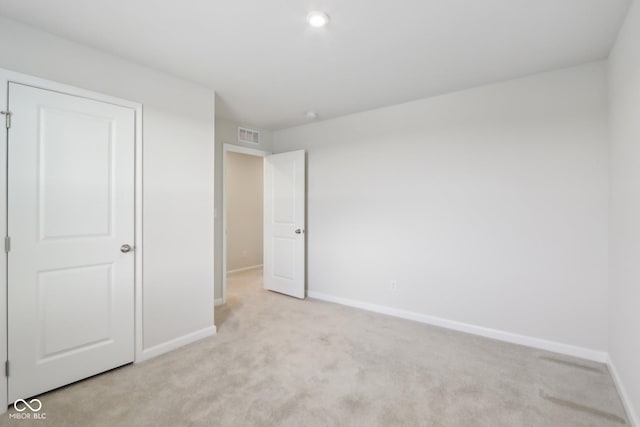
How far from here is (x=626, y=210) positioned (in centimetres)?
198

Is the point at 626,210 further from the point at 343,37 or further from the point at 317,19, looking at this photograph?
the point at 317,19

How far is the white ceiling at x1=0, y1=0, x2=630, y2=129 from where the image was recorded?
186 centimetres

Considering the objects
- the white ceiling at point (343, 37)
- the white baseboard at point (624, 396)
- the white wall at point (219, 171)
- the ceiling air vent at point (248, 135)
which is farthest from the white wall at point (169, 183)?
the white baseboard at point (624, 396)

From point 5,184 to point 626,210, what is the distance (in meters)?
3.99

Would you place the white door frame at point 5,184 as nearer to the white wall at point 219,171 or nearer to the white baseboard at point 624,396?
the white wall at point 219,171

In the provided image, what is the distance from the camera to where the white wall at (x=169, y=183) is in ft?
7.75

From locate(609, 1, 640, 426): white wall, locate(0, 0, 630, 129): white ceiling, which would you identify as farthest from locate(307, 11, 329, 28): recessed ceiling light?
locate(609, 1, 640, 426): white wall

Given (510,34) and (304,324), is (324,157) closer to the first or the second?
(304,324)

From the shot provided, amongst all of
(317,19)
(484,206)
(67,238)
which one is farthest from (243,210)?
(317,19)

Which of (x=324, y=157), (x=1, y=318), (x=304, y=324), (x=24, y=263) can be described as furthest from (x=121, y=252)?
(x=324, y=157)

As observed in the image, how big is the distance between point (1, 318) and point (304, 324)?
240cm

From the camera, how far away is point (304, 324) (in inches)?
132

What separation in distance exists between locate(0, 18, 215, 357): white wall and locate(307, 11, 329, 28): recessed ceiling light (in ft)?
4.95

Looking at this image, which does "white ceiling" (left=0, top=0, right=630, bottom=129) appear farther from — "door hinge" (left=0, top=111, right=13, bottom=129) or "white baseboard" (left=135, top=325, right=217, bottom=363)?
"white baseboard" (left=135, top=325, right=217, bottom=363)
